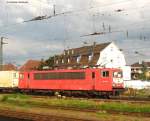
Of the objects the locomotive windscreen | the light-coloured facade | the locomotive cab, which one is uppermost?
the light-coloured facade

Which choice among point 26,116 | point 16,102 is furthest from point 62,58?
point 26,116

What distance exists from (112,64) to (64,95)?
49.1 meters

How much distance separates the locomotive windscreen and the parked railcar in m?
6.59

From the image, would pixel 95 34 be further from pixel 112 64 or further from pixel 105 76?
pixel 112 64

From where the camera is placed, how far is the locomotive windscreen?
46.5 meters

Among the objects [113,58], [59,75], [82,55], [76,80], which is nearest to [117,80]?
[76,80]

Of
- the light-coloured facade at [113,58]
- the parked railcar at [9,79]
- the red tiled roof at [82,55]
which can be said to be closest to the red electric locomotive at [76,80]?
the parked railcar at [9,79]

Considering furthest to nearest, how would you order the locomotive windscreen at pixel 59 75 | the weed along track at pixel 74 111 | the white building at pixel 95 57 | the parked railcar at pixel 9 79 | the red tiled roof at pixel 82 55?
the red tiled roof at pixel 82 55 → the white building at pixel 95 57 → the parked railcar at pixel 9 79 → the locomotive windscreen at pixel 59 75 → the weed along track at pixel 74 111

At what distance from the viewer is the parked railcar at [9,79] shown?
59.1 metres

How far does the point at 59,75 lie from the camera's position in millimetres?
49312

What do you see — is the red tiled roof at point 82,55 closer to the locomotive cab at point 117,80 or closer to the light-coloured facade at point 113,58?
the light-coloured facade at point 113,58

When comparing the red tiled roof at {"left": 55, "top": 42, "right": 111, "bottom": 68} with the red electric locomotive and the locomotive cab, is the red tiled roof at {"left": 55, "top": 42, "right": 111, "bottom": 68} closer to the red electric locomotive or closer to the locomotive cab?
the red electric locomotive

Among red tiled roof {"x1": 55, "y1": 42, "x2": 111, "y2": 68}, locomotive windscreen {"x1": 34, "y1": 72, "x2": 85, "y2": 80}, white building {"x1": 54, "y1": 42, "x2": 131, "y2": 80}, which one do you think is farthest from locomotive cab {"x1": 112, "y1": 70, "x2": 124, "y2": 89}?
red tiled roof {"x1": 55, "y1": 42, "x2": 111, "y2": 68}

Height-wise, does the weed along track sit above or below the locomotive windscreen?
below
